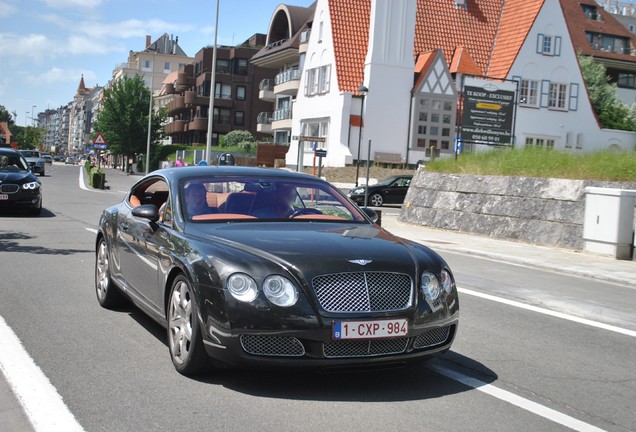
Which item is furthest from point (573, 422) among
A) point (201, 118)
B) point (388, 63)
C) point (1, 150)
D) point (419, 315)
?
point (201, 118)

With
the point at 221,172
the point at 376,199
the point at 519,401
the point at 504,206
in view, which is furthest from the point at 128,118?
the point at 519,401

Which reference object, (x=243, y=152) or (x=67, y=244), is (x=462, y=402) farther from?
(x=243, y=152)

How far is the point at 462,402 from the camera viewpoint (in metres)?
4.91

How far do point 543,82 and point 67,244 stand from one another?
155ft

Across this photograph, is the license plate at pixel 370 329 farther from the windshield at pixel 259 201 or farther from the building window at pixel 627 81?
the building window at pixel 627 81

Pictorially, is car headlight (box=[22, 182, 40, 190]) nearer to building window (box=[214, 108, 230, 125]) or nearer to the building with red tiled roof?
the building with red tiled roof

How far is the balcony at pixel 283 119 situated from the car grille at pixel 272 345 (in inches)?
2188

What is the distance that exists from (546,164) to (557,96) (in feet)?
128

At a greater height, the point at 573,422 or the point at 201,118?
the point at 201,118

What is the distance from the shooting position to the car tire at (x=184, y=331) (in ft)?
16.7

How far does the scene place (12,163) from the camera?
66.6 ft

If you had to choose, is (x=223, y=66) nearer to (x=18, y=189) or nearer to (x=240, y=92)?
(x=240, y=92)

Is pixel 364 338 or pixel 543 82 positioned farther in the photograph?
pixel 543 82

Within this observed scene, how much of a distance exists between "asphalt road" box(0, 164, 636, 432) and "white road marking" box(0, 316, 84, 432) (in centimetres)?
4
